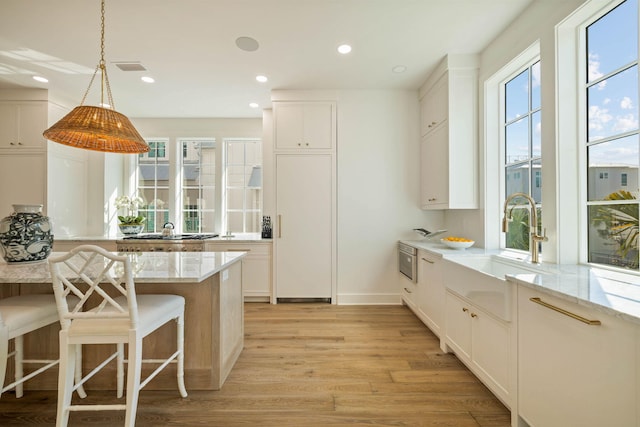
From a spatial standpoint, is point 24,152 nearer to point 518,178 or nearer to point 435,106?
point 435,106

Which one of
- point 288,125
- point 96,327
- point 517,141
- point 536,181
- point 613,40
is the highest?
point 288,125

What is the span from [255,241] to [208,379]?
6.57 feet

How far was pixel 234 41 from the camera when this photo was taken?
261cm

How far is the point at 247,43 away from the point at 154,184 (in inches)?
124

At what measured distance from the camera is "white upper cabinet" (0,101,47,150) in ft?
11.8

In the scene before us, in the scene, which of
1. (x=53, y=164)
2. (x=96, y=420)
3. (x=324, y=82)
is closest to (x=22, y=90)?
(x=53, y=164)

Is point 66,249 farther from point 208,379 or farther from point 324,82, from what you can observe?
point 324,82

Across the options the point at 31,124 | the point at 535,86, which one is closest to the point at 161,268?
the point at 535,86

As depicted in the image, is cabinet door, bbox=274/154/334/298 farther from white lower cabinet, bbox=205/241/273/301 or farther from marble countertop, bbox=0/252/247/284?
marble countertop, bbox=0/252/247/284

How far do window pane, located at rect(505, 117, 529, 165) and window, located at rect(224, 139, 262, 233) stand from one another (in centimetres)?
343

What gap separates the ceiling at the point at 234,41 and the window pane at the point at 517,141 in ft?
2.85

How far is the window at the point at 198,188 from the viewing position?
4.61 metres

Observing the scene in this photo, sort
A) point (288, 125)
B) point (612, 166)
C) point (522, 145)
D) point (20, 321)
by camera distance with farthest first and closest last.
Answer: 1. point (288, 125)
2. point (522, 145)
3. point (612, 166)
4. point (20, 321)

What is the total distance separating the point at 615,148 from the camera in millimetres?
1657
